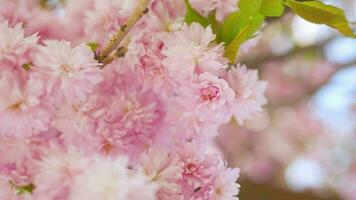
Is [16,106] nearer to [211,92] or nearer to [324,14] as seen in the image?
[211,92]

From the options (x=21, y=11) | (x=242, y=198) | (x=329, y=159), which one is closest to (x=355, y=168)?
(x=329, y=159)

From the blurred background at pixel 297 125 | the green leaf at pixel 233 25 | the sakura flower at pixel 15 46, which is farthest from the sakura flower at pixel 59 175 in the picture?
the blurred background at pixel 297 125

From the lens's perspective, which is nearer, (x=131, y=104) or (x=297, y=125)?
(x=131, y=104)

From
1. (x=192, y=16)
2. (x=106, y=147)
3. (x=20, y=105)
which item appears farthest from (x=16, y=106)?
(x=192, y=16)

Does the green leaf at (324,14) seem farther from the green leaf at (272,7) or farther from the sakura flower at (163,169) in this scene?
the sakura flower at (163,169)

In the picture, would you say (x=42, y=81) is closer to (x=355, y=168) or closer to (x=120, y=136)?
(x=120, y=136)

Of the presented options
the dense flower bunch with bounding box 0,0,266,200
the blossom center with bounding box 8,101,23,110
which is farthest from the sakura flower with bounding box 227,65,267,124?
the blossom center with bounding box 8,101,23,110
